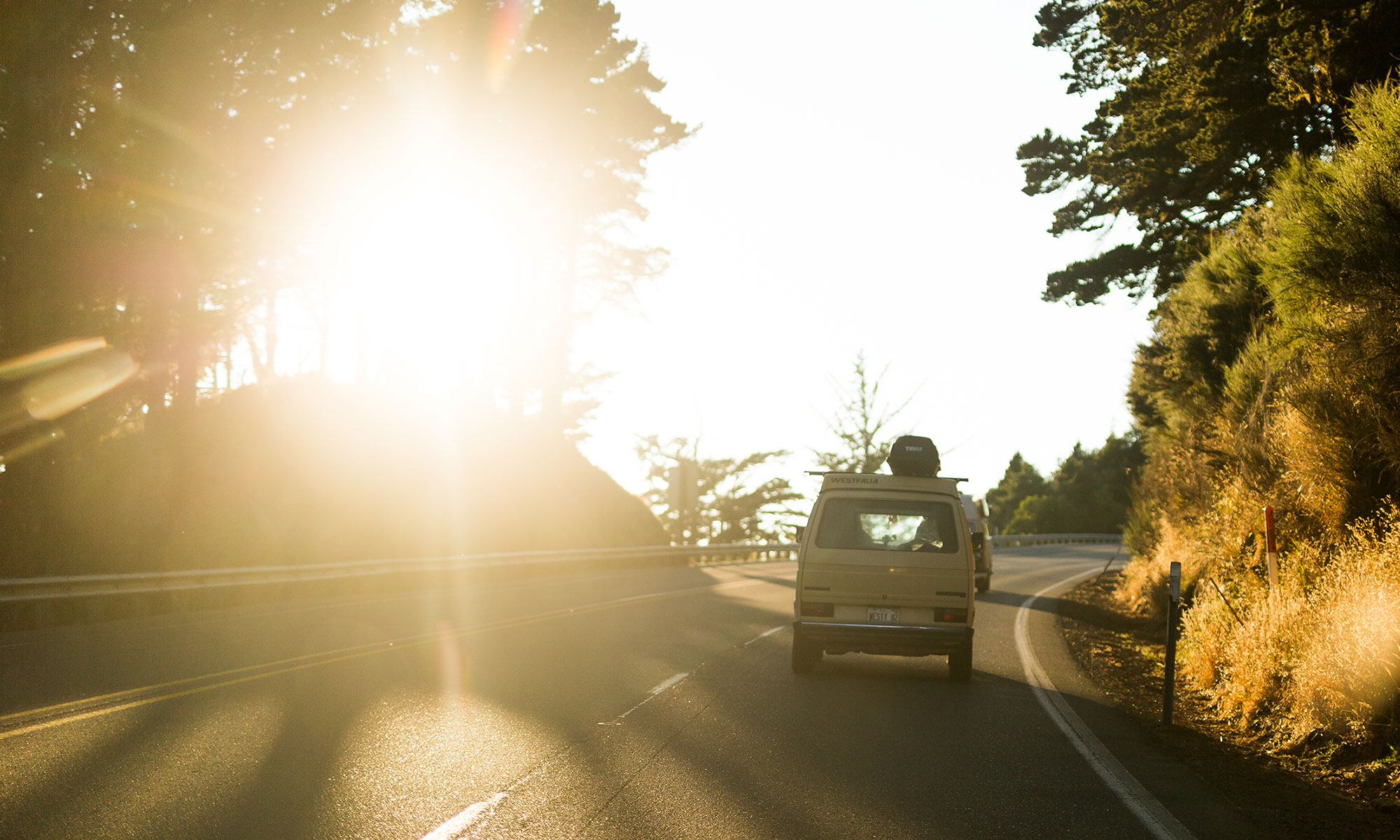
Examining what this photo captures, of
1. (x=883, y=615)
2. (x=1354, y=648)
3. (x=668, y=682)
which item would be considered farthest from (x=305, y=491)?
(x=1354, y=648)

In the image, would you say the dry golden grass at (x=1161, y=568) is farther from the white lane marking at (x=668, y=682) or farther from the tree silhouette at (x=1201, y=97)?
the white lane marking at (x=668, y=682)

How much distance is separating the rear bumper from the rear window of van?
A: 0.84 metres

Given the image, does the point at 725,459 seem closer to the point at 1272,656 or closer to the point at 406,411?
the point at 406,411

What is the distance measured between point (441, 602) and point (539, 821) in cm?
1544

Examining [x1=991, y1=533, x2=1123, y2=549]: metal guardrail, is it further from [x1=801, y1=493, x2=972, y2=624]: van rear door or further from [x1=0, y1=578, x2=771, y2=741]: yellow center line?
[x1=801, y1=493, x2=972, y2=624]: van rear door

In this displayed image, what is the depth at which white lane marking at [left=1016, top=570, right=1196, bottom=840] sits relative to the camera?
599 centimetres

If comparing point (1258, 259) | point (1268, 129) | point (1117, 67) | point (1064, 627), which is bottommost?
point (1064, 627)

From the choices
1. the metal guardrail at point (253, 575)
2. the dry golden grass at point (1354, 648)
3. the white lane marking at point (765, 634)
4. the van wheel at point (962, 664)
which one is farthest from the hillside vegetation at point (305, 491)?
the dry golden grass at point (1354, 648)

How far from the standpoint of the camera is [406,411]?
3822 centimetres

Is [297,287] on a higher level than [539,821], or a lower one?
higher

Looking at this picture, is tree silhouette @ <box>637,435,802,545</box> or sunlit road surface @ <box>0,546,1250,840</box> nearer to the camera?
sunlit road surface @ <box>0,546,1250,840</box>

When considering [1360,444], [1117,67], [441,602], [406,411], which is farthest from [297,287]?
[1360,444]

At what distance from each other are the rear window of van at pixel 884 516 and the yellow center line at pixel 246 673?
533 centimetres

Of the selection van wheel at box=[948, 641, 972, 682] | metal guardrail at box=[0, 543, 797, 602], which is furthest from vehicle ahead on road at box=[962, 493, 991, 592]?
van wheel at box=[948, 641, 972, 682]
